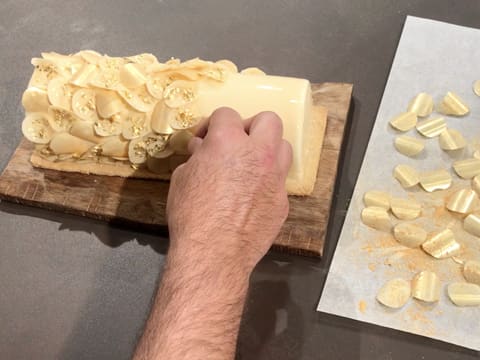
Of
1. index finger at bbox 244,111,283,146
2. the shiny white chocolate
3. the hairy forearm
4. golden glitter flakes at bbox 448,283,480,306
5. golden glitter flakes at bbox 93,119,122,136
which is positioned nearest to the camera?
the hairy forearm

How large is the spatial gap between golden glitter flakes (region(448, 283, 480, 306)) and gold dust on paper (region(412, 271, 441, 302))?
0.10 feet

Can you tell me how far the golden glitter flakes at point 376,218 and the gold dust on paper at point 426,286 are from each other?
0.15 meters

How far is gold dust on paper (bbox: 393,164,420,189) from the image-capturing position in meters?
1.49

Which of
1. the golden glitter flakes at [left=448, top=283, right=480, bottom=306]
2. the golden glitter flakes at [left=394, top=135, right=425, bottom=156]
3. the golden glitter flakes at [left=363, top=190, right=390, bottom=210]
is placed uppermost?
the golden glitter flakes at [left=394, top=135, right=425, bottom=156]

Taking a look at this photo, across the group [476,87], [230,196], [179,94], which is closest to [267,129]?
[230,196]

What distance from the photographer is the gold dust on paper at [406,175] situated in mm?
1492

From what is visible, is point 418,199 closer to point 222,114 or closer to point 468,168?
point 468,168

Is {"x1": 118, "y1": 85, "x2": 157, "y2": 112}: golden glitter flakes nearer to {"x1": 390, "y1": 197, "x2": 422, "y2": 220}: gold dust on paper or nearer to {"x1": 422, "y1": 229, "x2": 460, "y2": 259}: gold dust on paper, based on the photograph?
{"x1": 390, "y1": 197, "x2": 422, "y2": 220}: gold dust on paper

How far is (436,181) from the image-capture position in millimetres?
1489

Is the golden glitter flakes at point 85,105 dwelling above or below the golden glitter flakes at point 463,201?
above

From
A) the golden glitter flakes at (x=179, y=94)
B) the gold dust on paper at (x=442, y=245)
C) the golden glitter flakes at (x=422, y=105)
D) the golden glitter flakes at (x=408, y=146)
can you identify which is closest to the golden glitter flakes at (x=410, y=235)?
the gold dust on paper at (x=442, y=245)

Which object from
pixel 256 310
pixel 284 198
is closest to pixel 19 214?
pixel 256 310

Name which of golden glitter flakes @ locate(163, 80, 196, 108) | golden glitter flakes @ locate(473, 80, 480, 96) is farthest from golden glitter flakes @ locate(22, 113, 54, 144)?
golden glitter flakes @ locate(473, 80, 480, 96)

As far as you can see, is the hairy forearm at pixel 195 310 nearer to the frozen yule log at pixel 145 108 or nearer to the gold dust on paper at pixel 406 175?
the frozen yule log at pixel 145 108
